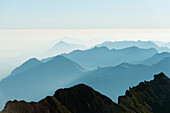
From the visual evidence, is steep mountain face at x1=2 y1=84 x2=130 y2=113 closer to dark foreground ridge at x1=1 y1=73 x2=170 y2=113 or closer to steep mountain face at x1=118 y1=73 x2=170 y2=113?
dark foreground ridge at x1=1 y1=73 x2=170 y2=113

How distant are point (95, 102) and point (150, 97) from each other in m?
57.9

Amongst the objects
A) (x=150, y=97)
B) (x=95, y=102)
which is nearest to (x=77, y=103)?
(x=95, y=102)

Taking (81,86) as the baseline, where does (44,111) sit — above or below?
below

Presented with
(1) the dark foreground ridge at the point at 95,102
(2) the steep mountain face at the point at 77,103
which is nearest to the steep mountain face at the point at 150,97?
(1) the dark foreground ridge at the point at 95,102

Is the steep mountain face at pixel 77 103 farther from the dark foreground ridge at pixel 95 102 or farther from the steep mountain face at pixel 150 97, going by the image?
the steep mountain face at pixel 150 97

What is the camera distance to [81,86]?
129250mm

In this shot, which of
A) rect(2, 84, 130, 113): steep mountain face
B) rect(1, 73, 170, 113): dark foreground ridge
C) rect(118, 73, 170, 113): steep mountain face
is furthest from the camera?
rect(118, 73, 170, 113): steep mountain face

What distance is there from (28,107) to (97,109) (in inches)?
1877

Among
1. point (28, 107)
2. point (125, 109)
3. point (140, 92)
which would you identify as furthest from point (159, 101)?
point (28, 107)

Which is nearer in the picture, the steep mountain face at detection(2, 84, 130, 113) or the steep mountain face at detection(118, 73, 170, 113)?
the steep mountain face at detection(2, 84, 130, 113)

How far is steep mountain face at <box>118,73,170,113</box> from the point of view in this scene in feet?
447

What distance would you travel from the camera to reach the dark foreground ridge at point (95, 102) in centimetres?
9997

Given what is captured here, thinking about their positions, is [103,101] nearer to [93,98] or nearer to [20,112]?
[93,98]

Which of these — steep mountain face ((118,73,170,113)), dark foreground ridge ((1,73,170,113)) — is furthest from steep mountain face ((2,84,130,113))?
steep mountain face ((118,73,170,113))
